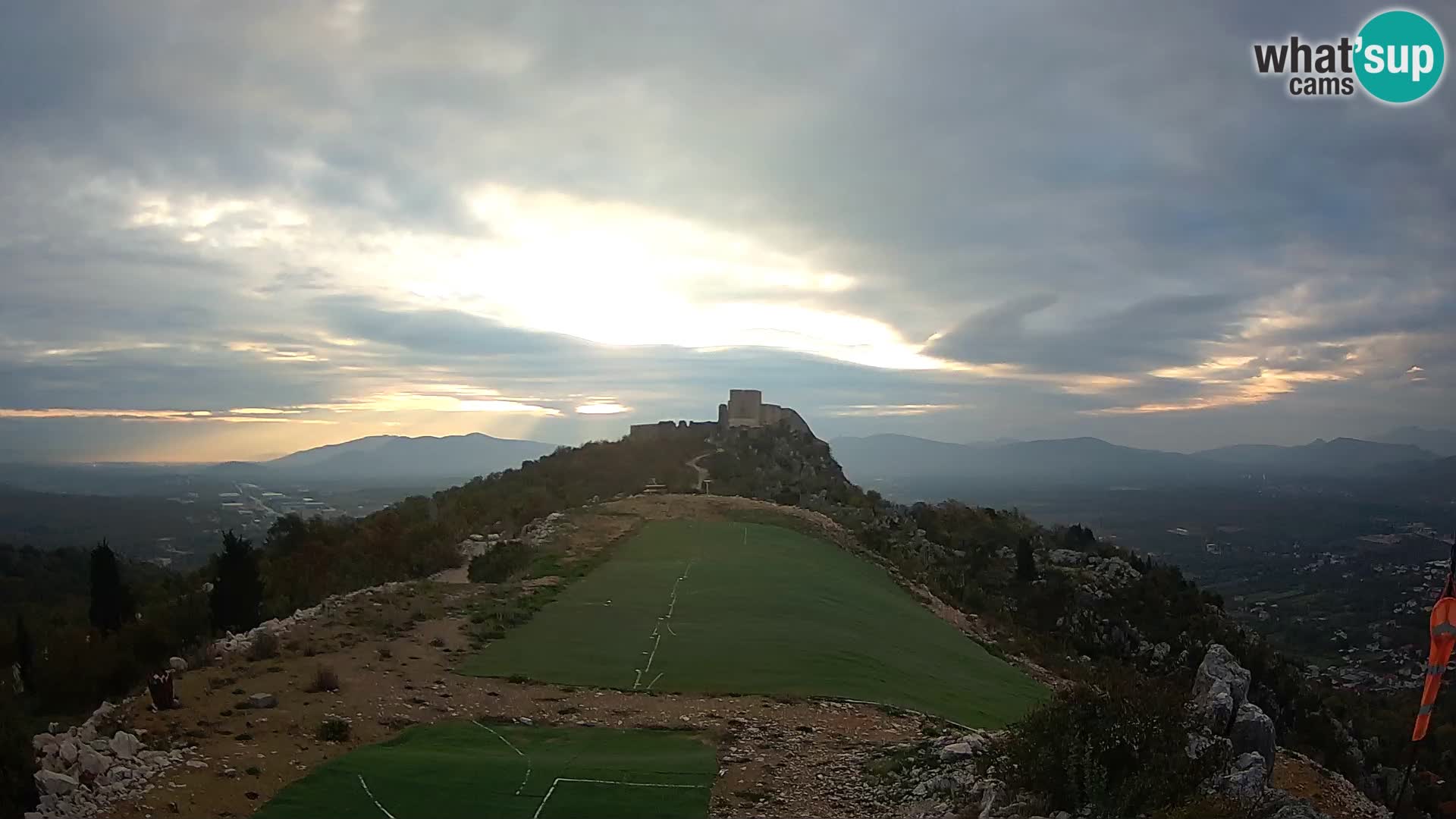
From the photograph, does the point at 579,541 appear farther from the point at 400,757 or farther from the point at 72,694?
the point at 400,757

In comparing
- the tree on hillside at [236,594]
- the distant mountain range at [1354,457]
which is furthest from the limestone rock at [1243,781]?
the distant mountain range at [1354,457]

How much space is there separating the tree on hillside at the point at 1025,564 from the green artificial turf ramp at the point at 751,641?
15566mm

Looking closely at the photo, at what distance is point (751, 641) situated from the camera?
15.4 metres

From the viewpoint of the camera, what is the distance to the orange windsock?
6.20 metres

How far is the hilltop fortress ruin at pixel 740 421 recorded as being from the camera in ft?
217

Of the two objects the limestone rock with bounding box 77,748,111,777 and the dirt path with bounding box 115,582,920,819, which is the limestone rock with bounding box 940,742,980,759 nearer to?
the dirt path with bounding box 115,582,920,819

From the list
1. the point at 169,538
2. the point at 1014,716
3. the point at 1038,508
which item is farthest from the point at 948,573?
the point at 1038,508

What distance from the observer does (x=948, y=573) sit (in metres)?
36.1

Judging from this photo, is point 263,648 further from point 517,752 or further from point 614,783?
point 614,783

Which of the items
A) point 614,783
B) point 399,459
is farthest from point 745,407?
point 399,459

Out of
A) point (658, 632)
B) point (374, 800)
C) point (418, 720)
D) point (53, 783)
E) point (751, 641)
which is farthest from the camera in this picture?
point (658, 632)

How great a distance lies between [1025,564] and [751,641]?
2627 centimetres

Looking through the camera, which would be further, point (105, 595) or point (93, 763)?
point (105, 595)

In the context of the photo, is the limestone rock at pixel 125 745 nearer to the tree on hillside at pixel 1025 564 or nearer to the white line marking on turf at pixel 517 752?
the white line marking on turf at pixel 517 752
